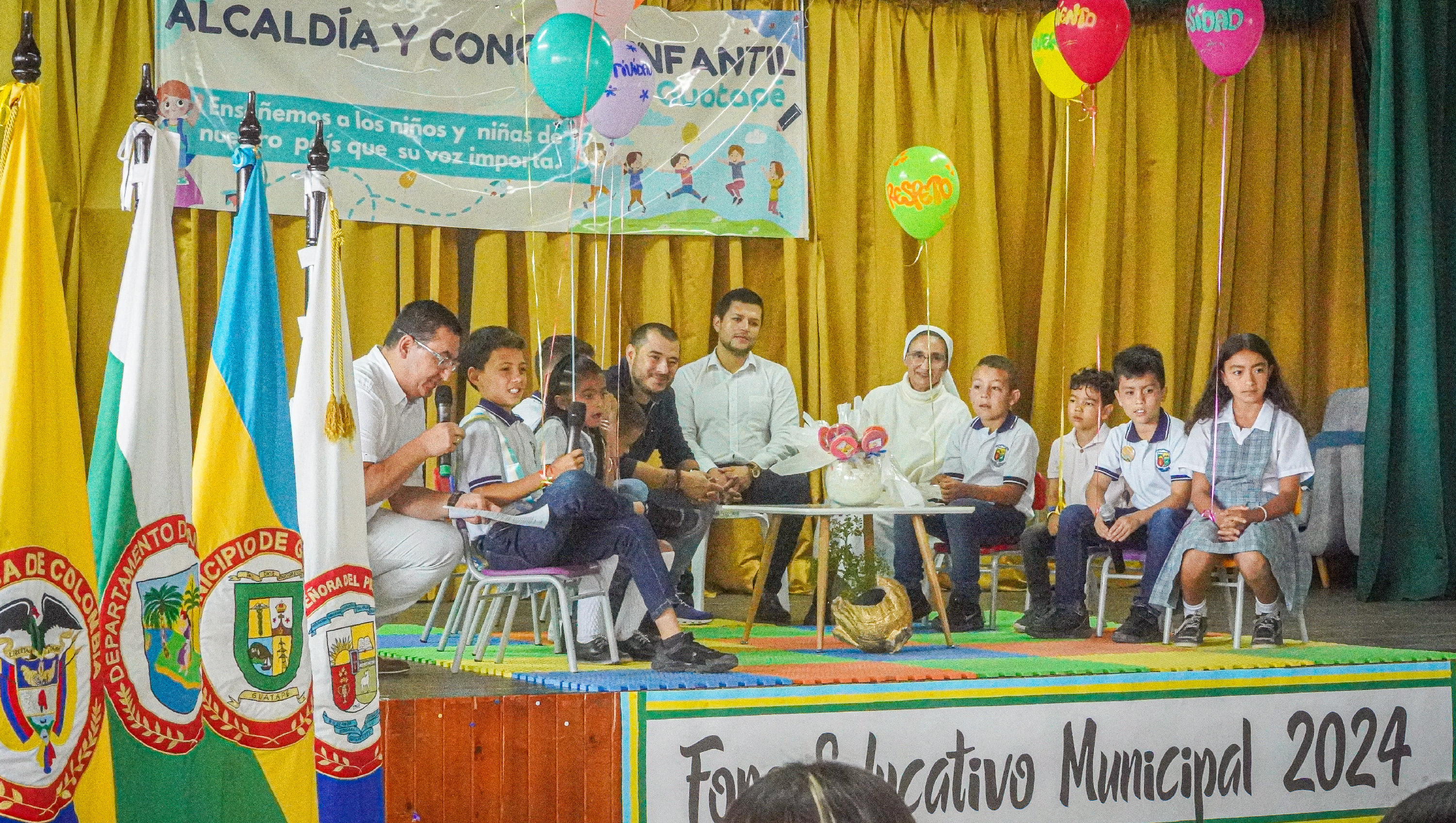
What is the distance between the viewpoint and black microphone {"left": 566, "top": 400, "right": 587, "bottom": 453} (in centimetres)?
392

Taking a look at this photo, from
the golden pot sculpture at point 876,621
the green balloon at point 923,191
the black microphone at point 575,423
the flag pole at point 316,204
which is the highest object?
the green balloon at point 923,191

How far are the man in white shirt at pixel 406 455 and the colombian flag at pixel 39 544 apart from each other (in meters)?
1.45

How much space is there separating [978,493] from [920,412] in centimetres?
72

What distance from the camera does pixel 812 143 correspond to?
656 centimetres

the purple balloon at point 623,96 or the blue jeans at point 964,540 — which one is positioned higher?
the purple balloon at point 623,96

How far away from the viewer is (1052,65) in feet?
17.4

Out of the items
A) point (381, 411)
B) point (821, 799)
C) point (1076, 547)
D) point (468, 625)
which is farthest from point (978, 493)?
point (821, 799)

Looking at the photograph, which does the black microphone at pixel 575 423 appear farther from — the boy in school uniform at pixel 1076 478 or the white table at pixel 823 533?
the boy in school uniform at pixel 1076 478

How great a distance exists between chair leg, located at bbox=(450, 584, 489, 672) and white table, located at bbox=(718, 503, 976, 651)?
0.87 meters

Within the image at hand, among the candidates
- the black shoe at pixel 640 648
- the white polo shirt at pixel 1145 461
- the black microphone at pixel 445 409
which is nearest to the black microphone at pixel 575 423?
the black microphone at pixel 445 409

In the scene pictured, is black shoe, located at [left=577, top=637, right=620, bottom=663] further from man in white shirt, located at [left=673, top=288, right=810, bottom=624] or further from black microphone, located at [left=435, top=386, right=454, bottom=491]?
man in white shirt, located at [left=673, top=288, right=810, bottom=624]

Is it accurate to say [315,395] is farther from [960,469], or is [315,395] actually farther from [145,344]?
[960,469]

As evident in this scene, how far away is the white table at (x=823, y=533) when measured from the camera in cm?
413

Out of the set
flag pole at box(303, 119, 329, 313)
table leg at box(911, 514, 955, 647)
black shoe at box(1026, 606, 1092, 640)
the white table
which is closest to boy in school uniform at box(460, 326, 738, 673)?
the white table
